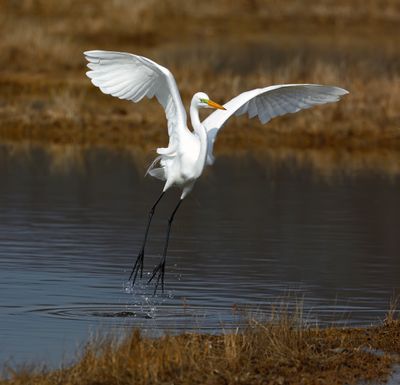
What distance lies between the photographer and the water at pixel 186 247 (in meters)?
10.4

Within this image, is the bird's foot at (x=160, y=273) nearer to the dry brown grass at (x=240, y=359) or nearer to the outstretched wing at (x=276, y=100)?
the outstretched wing at (x=276, y=100)

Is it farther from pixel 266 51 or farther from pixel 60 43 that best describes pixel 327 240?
pixel 266 51

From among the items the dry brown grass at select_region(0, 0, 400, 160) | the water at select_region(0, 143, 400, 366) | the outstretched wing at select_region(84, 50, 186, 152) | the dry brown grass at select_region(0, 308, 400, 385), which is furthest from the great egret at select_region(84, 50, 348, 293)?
the dry brown grass at select_region(0, 0, 400, 160)

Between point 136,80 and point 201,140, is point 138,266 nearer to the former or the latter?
point 201,140

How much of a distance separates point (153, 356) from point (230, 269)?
5078 millimetres

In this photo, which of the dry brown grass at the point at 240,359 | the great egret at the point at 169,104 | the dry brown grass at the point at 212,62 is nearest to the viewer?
the dry brown grass at the point at 240,359

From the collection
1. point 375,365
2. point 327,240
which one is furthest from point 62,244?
point 375,365

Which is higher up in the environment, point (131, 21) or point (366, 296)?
point (131, 21)

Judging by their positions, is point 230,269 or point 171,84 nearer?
point 171,84

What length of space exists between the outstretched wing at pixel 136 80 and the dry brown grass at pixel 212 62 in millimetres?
11020

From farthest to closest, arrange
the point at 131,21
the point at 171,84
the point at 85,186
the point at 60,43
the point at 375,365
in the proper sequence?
the point at 131,21, the point at 60,43, the point at 85,186, the point at 171,84, the point at 375,365

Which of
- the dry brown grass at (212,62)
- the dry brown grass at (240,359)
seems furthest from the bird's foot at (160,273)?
the dry brown grass at (212,62)

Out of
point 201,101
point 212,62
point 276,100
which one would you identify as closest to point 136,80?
point 201,101

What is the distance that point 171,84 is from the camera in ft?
37.0
